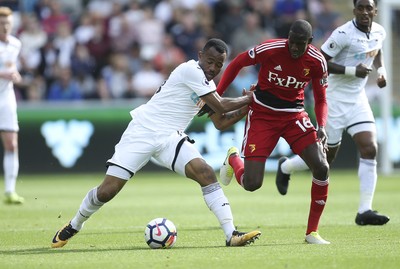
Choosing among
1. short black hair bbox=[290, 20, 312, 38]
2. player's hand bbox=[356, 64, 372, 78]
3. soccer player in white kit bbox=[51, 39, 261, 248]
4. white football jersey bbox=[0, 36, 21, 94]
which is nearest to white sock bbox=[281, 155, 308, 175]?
player's hand bbox=[356, 64, 372, 78]

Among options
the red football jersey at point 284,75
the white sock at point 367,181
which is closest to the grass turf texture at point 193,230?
the white sock at point 367,181

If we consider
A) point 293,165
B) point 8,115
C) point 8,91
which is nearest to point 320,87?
point 293,165

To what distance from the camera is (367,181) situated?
1177 centimetres

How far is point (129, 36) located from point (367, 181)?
12732 mm

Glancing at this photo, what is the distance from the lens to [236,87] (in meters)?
22.5

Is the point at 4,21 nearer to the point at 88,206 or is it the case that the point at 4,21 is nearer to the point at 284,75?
the point at 88,206

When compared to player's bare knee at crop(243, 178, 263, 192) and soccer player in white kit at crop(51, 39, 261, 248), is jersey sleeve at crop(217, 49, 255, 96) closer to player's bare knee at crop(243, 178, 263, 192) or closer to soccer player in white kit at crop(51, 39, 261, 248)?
soccer player in white kit at crop(51, 39, 261, 248)

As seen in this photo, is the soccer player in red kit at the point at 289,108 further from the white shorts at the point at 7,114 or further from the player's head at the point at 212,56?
the white shorts at the point at 7,114

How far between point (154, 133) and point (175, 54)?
13580 mm

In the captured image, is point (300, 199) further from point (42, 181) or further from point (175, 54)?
point (175, 54)

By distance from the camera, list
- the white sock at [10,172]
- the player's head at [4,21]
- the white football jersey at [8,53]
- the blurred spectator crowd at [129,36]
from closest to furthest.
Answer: the player's head at [4,21] < the white sock at [10,172] < the white football jersey at [8,53] < the blurred spectator crowd at [129,36]

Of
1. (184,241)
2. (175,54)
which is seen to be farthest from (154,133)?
(175,54)

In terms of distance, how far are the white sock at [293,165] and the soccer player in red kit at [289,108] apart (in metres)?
2.53

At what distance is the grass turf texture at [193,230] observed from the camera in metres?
8.27
